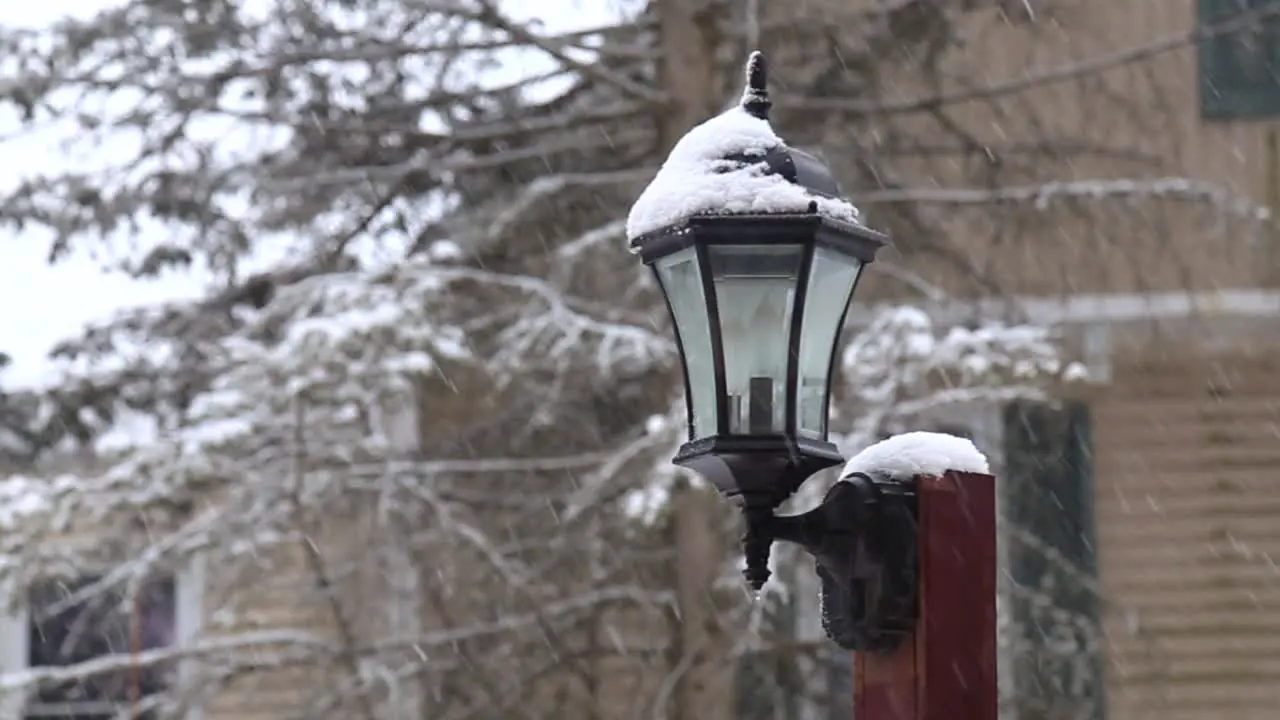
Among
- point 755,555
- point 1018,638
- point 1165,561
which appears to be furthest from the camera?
point 1165,561

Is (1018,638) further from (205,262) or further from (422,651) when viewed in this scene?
(205,262)

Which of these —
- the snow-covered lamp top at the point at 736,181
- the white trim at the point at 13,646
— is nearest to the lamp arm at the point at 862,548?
the snow-covered lamp top at the point at 736,181

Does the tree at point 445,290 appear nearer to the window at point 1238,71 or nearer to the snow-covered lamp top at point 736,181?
the window at point 1238,71

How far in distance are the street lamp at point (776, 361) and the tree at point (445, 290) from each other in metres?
4.02

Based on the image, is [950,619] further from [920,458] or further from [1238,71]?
[1238,71]

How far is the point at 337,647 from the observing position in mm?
7914

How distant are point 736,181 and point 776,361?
1.12ft

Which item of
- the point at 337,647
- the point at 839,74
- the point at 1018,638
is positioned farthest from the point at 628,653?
the point at 839,74

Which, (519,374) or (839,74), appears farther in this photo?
(839,74)

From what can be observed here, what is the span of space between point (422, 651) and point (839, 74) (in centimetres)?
351

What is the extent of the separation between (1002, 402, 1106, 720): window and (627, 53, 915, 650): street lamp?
5386mm

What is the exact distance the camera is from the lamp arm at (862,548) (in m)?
3.22

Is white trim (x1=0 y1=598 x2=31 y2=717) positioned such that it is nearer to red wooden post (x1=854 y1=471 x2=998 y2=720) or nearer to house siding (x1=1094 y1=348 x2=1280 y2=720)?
house siding (x1=1094 y1=348 x2=1280 y2=720)

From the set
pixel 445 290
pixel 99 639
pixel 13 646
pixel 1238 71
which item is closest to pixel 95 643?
pixel 99 639
